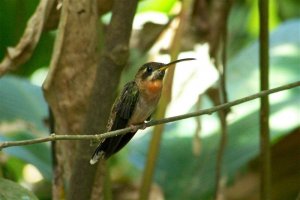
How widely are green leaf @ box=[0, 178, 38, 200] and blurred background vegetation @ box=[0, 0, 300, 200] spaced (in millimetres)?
934

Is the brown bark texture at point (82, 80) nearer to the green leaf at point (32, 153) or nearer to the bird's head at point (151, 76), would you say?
the bird's head at point (151, 76)

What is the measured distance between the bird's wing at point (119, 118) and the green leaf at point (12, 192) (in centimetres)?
29

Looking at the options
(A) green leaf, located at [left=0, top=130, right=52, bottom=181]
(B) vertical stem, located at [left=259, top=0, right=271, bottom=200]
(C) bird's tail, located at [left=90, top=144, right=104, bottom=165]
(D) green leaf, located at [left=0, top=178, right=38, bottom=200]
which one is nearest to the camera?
(D) green leaf, located at [left=0, top=178, right=38, bottom=200]

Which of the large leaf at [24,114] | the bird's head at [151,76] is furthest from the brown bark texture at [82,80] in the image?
the large leaf at [24,114]

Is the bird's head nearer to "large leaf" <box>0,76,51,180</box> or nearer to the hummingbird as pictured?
the hummingbird

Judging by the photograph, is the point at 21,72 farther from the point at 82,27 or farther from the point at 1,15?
the point at 82,27

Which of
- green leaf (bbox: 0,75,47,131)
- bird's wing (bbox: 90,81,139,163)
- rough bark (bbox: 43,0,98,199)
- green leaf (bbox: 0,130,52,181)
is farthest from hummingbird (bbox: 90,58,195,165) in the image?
green leaf (bbox: 0,75,47,131)

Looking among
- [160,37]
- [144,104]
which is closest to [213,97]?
[160,37]

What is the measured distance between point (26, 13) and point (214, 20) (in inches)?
28.9

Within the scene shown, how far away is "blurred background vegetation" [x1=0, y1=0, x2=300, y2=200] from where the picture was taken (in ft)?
8.72

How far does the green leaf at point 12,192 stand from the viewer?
146 cm

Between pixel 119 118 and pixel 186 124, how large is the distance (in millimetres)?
1283

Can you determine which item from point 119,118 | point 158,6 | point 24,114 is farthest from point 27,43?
point 158,6

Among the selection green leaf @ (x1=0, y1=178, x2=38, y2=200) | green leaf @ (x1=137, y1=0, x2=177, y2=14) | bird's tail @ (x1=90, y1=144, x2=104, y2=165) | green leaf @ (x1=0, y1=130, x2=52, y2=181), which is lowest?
green leaf @ (x1=0, y1=178, x2=38, y2=200)
